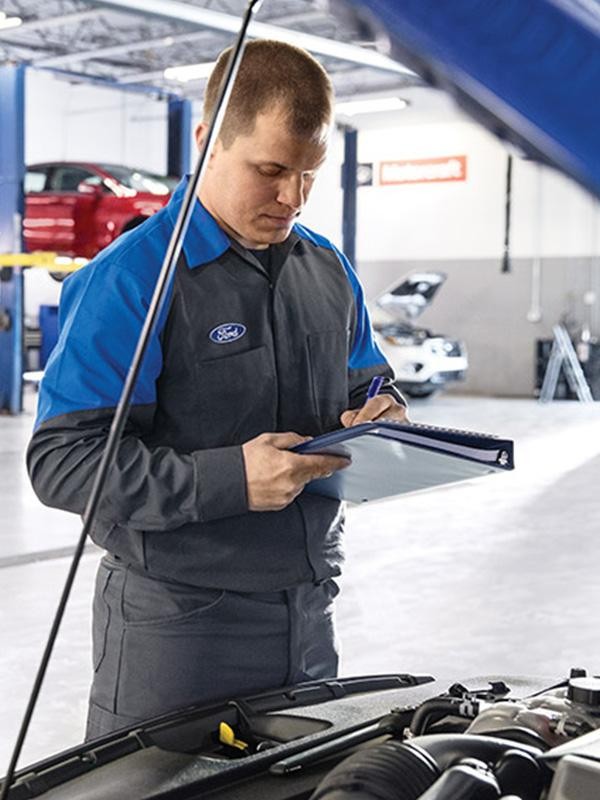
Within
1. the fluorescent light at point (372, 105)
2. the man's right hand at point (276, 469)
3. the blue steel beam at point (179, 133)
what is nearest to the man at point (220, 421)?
the man's right hand at point (276, 469)

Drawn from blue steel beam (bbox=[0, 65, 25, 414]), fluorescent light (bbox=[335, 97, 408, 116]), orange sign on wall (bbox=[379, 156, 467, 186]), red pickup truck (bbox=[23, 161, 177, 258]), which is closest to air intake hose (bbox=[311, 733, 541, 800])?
red pickup truck (bbox=[23, 161, 177, 258])

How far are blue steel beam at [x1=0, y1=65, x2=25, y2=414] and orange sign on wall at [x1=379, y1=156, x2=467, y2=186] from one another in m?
6.47

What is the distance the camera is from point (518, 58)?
562 millimetres

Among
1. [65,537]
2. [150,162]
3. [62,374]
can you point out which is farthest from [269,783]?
[150,162]

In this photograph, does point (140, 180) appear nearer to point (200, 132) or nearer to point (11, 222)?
point (11, 222)

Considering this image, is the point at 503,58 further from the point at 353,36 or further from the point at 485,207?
the point at 485,207

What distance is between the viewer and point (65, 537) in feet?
18.2

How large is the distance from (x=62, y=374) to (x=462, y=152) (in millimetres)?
14258

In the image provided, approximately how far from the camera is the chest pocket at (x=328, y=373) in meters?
1.56

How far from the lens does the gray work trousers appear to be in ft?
4.72

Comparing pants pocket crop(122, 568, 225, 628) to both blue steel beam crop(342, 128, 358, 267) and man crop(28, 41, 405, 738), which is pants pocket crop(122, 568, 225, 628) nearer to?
man crop(28, 41, 405, 738)

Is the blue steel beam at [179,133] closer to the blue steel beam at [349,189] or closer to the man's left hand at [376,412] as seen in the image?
the blue steel beam at [349,189]

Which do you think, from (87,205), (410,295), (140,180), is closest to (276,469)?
(87,205)

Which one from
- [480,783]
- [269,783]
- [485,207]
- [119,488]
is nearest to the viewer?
[480,783]
